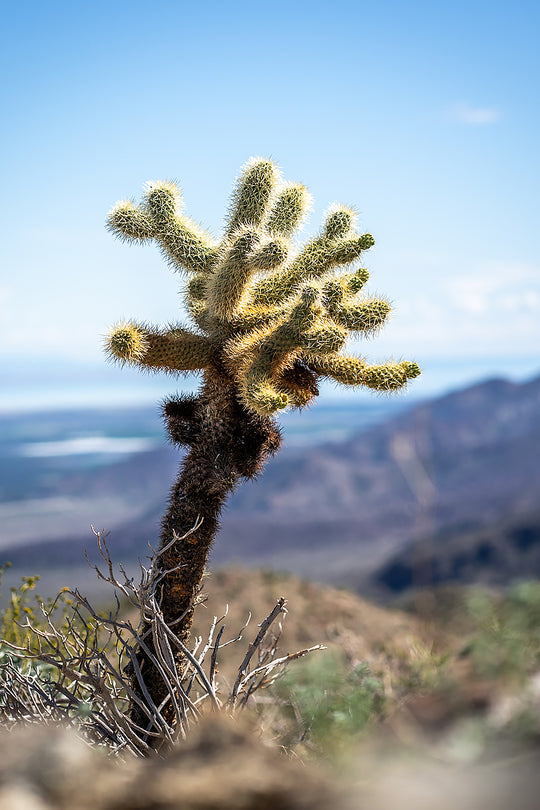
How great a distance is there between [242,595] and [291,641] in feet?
4.53

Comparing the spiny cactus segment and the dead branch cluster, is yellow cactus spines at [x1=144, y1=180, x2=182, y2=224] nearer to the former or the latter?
the spiny cactus segment

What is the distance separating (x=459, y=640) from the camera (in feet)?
5.27

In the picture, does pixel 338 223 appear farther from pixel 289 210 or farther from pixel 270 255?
pixel 270 255

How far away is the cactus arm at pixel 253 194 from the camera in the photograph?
4070mm

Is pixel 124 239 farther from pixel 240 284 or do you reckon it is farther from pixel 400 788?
pixel 400 788

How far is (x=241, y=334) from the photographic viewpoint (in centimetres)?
396

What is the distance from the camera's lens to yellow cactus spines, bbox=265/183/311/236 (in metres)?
4.24

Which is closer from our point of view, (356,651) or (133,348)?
(133,348)

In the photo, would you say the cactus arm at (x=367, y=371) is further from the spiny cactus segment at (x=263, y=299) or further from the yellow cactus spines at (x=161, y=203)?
the yellow cactus spines at (x=161, y=203)

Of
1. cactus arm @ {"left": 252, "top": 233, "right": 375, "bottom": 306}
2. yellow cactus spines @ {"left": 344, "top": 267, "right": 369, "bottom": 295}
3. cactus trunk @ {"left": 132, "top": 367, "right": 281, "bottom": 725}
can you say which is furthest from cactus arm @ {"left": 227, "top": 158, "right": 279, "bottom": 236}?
cactus trunk @ {"left": 132, "top": 367, "right": 281, "bottom": 725}

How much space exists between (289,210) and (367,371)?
47.4 inches

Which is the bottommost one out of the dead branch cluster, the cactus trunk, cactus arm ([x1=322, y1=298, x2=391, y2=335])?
the dead branch cluster

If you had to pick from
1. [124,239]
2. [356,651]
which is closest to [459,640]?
[124,239]

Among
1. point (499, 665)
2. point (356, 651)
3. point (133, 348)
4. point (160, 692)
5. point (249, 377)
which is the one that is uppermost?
point (133, 348)
